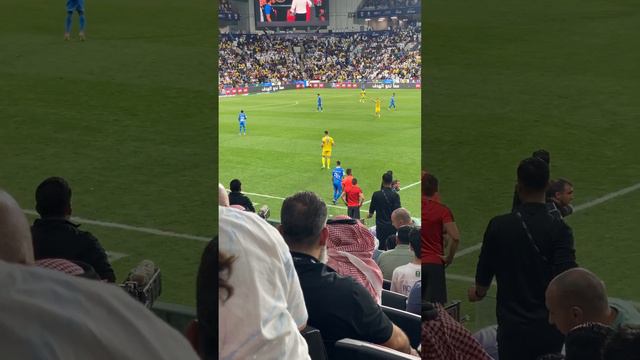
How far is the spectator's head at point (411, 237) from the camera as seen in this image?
3.54 metres

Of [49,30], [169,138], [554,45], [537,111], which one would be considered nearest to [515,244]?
[169,138]

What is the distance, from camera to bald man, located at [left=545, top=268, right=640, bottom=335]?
2.94 m

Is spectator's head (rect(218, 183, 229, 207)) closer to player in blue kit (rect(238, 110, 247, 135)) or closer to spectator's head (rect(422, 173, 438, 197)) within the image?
player in blue kit (rect(238, 110, 247, 135))

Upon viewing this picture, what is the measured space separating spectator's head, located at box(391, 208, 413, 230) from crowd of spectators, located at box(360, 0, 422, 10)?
3.24ft

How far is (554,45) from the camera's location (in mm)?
23609

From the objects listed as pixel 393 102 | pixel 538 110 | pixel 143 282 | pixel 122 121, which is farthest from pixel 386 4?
pixel 538 110

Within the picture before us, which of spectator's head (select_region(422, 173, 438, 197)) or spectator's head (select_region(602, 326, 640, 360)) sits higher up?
spectator's head (select_region(422, 173, 438, 197))

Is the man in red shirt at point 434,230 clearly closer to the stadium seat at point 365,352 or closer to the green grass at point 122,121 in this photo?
the stadium seat at point 365,352

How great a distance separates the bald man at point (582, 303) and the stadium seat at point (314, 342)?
836mm

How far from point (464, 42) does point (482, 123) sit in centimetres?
583

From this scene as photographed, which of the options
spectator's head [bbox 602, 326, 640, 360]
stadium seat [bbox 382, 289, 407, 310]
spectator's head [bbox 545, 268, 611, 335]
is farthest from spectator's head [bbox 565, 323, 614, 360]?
stadium seat [bbox 382, 289, 407, 310]

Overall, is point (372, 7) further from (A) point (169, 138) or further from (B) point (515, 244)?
(A) point (169, 138)

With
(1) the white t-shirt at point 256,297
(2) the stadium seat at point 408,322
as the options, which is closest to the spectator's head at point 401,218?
(2) the stadium seat at point 408,322

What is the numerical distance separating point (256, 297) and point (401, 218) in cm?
112
